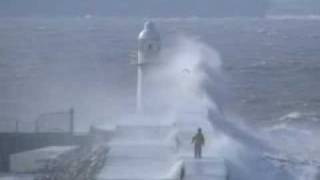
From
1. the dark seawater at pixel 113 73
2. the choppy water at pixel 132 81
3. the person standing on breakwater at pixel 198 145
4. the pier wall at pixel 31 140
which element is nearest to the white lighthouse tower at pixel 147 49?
the pier wall at pixel 31 140

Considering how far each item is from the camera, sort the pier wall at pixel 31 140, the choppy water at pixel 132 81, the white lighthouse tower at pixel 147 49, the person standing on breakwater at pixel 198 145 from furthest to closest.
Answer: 1. the choppy water at pixel 132 81
2. the white lighthouse tower at pixel 147 49
3. the pier wall at pixel 31 140
4. the person standing on breakwater at pixel 198 145

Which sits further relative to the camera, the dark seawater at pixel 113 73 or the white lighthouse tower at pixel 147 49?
the dark seawater at pixel 113 73

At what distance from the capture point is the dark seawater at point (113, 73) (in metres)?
43.8

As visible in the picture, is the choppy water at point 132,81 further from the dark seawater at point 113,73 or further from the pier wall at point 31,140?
the pier wall at point 31,140

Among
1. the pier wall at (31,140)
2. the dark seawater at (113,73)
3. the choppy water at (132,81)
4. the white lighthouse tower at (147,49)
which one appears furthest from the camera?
the dark seawater at (113,73)

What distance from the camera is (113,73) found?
6034 cm

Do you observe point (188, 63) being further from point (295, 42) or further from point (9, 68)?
point (295, 42)

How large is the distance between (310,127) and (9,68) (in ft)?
98.9

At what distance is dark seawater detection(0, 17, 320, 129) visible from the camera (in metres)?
43.8

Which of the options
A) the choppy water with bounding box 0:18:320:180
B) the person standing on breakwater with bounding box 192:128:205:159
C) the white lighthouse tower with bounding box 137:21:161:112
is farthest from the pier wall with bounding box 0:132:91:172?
the person standing on breakwater with bounding box 192:128:205:159

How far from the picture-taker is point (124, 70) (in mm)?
61875

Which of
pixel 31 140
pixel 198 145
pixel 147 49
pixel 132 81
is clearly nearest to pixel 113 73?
pixel 132 81

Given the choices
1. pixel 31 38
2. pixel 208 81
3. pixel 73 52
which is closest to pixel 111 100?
pixel 208 81

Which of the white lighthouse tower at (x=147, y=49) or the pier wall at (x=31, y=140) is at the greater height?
the white lighthouse tower at (x=147, y=49)
